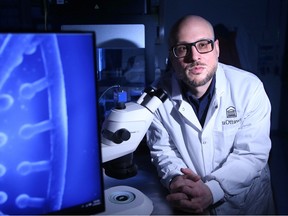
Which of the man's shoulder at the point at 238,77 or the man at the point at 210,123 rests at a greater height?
the man's shoulder at the point at 238,77

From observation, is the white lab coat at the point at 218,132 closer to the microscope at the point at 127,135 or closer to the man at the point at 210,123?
the man at the point at 210,123

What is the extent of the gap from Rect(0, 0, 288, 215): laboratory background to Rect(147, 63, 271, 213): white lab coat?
0.13 meters

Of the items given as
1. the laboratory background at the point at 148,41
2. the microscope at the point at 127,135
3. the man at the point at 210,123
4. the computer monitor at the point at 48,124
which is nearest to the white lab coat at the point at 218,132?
the man at the point at 210,123

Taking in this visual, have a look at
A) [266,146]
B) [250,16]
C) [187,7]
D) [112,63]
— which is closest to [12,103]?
[266,146]

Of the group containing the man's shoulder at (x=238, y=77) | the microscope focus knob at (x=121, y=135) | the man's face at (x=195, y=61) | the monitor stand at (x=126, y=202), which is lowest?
the monitor stand at (x=126, y=202)

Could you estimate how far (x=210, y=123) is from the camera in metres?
1.17

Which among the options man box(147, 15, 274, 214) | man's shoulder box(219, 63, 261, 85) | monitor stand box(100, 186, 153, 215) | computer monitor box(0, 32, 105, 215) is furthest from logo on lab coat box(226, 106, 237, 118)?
computer monitor box(0, 32, 105, 215)

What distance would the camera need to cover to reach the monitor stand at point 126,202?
2.58 ft

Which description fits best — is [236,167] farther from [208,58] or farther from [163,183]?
[208,58]

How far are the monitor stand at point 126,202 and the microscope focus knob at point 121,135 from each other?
0.16 metres

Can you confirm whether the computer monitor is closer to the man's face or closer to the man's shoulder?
the man's face

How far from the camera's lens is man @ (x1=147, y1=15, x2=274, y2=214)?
113 centimetres

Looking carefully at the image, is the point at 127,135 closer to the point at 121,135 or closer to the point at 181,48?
the point at 121,135

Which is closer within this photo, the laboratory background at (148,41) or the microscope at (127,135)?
the microscope at (127,135)
